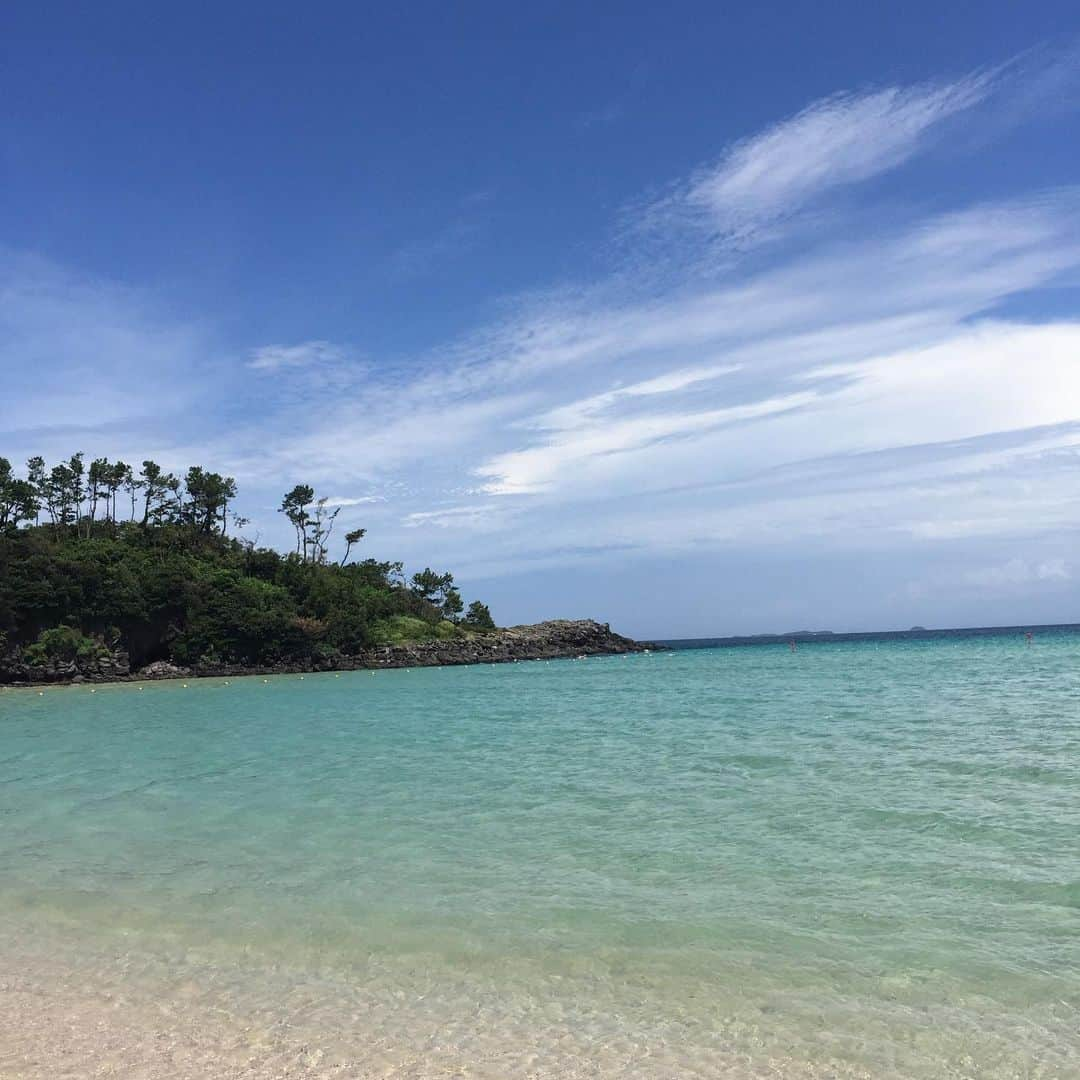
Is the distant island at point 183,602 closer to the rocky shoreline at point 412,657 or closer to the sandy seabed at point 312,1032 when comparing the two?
the rocky shoreline at point 412,657

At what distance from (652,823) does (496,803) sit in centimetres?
244

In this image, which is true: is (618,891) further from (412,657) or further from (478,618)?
(478,618)

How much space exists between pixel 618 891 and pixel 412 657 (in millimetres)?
69339

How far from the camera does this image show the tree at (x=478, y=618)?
100m

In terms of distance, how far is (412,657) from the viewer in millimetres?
75375

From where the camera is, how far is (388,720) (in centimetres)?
2503

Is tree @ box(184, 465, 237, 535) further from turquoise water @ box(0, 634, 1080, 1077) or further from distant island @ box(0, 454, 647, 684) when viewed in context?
turquoise water @ box(0, 634, 1080, 1077)

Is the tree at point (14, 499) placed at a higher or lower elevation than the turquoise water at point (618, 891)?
higher

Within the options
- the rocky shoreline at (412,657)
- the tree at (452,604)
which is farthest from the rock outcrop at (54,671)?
the tree at (452,604)

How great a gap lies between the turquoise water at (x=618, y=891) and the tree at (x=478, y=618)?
82.8 m

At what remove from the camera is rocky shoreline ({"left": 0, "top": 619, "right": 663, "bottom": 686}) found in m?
59.5

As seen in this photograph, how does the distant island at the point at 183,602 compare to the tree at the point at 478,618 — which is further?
the tree at the point at 478,618

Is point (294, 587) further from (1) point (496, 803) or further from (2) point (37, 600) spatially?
(1) point (496, 803)

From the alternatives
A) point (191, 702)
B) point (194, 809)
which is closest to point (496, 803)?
point (194, 809)
